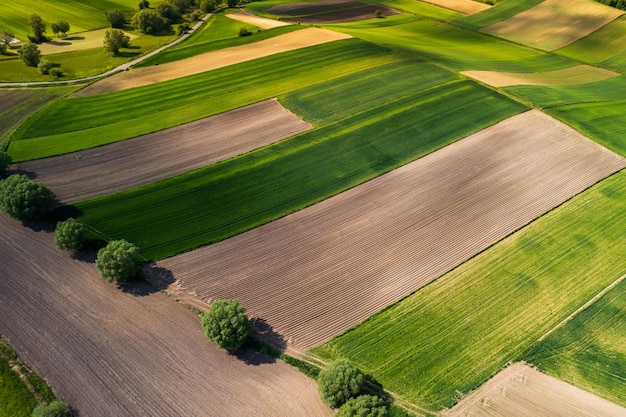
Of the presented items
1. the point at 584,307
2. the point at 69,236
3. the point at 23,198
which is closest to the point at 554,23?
the point at 584,307

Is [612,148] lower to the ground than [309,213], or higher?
higher

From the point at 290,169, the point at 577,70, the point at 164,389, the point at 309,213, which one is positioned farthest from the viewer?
the point at 577,70

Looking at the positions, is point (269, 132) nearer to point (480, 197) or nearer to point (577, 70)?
point (480, 197)

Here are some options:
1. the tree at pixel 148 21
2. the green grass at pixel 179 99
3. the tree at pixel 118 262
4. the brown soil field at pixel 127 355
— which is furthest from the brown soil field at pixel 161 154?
the tree at pixel 148 21

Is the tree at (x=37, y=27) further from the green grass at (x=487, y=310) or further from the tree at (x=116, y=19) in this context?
the green grass at (x=487, y=310)

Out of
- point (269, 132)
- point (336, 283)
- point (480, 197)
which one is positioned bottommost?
point (336, 283)

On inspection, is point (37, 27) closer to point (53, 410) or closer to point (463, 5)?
point (53, 410)

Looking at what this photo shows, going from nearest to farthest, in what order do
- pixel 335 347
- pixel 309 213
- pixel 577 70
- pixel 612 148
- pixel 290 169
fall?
1. pixel 335 347
2. pixel 309 213
3. pixel 290 169
4. pixel 612 148
5. pixel 577 70

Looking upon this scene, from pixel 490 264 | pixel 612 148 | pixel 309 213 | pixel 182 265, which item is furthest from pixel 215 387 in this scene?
pixel 612 148
